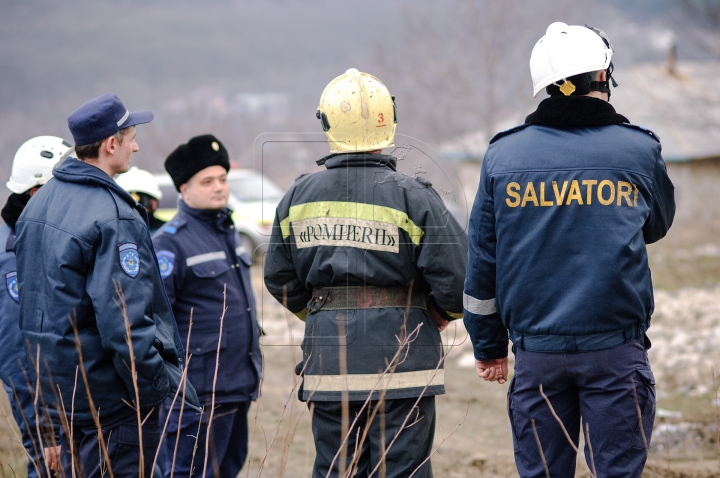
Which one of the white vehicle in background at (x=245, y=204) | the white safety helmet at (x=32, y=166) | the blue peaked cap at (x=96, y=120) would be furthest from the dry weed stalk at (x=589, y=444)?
the white vehicle in background at (x=245, y=204)

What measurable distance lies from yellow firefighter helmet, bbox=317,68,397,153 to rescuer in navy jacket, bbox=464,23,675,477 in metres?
0.63

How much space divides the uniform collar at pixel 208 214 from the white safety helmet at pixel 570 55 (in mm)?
2122

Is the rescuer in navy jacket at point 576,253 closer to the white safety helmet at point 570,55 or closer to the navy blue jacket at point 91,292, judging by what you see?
the white safety helmet at point 570,55

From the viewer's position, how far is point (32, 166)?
404cm

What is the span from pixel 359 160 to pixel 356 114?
0.66ft

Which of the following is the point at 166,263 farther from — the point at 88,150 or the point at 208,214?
the point at 88,150

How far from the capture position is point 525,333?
2.90 meters

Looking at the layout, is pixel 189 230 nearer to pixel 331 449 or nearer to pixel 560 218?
pixel 331 449

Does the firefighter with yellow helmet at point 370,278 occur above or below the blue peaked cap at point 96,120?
below

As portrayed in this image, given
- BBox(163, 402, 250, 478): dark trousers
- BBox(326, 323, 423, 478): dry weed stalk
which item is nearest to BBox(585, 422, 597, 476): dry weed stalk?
BBox(326, 323, 423, 478): dry weed stalk

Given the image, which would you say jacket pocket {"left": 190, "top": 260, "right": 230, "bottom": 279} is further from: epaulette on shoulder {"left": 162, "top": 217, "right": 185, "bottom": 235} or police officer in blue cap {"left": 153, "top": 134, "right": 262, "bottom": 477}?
epaulette on shoulder {"left": 162, "top": 217, "right": 185, "bottom": 235}

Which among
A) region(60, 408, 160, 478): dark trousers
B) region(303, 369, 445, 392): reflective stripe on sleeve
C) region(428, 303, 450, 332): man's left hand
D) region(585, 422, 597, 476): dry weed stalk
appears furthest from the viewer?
region(428, 303, 450, 332): man's left hand

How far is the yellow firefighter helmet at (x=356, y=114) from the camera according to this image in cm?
339

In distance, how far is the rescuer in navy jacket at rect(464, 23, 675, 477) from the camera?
2764mm
